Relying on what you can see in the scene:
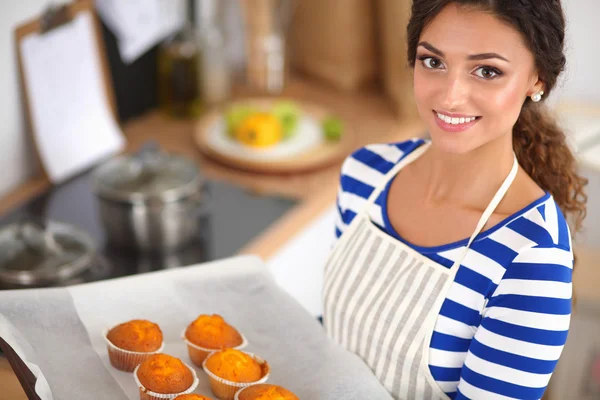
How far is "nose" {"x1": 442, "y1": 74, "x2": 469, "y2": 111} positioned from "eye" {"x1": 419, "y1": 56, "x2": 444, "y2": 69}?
0.04m

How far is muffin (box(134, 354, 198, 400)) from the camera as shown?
0.87 metres

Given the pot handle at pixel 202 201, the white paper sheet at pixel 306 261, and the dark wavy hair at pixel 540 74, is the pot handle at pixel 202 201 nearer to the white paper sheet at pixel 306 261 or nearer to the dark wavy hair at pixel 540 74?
the white paper sheet at pixel 306 261

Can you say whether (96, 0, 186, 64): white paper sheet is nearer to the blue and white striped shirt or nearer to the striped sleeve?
the blue and white striped shirt

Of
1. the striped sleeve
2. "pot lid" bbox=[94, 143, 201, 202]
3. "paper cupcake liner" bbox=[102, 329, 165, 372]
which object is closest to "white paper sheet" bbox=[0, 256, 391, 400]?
"paper cupcake liner" bbox=[102, 329, 165, 372]

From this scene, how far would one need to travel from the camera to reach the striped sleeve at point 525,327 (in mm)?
861

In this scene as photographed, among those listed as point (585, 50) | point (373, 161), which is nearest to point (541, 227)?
point (373, 161)

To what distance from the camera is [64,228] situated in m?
1.51

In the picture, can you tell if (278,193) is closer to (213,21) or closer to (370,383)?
(213,21)

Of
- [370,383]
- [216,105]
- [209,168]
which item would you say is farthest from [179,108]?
[370,383]

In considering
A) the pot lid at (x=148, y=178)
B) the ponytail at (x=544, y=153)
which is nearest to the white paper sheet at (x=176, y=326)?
the ponytail at (x=544, y=153)

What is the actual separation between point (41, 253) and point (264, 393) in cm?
74

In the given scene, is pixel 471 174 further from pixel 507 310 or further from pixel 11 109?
pixel 11 109

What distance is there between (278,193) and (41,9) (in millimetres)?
680

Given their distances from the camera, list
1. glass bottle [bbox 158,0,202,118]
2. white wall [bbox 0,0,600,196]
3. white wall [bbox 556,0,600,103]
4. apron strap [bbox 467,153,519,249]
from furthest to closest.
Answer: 1. white wall [bbox 556,0,600,103]
2. glass bottle [bbox 158,0,202,118]
3. white wall [bbox 0,0,600,196]
4. apron strap [bbox 467,153,519,249]
